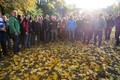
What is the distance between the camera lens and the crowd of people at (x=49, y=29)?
1112 centimetres

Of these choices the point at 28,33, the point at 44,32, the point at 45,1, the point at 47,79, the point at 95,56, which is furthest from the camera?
the point at 45,1

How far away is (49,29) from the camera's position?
1580 centimetres

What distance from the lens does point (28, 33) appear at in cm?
1311

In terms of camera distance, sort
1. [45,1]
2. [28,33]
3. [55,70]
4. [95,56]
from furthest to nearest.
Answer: [45,1], [28,33], [95,56], [55,70]

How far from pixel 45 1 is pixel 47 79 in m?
43.9

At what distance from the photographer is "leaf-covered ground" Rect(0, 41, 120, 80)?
7.59 m

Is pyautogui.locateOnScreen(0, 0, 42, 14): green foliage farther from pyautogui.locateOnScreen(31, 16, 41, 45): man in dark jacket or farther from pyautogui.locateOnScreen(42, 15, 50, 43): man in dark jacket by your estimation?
pyautogui.locateOnScreen(31, 16, 41, 45): man in dark jacket

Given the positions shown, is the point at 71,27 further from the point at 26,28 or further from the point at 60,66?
the point at 60,66

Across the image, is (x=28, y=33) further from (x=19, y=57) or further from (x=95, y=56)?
(x=95, y=56)

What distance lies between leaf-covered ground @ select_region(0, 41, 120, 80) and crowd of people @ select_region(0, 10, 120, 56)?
1.35m

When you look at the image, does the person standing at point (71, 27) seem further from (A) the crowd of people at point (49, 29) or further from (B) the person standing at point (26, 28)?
(B) the person standing at point (26, 28)

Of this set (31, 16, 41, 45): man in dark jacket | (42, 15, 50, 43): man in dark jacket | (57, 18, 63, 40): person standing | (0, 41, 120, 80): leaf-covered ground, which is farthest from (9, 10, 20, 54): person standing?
(57, 18, 63, 40): person standing

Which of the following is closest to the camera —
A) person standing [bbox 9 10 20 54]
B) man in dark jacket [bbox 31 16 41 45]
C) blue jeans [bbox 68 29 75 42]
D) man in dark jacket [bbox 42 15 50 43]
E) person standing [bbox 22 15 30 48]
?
person standing [bbox 9 10 20 54]

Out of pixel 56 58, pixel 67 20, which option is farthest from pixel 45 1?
pixel 56 58
